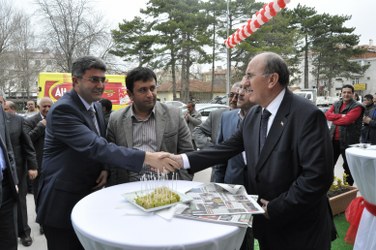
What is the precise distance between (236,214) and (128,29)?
80.7 feet

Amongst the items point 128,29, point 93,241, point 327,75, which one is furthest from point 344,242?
point 327,75

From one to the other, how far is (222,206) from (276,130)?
23.0 inches

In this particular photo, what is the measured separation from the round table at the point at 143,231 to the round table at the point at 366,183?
6.25 ft

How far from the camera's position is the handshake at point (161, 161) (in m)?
2.22

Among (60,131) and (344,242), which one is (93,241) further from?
(344,242)

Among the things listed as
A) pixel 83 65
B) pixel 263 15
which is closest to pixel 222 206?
pixel 83 65

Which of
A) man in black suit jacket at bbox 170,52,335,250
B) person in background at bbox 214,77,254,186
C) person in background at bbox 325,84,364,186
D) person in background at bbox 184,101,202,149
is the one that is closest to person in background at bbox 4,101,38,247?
person in background at bbox 214,77,254,186

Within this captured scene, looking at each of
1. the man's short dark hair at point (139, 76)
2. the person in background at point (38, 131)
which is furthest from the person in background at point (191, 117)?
the man's short dark hair at point (139, 76)

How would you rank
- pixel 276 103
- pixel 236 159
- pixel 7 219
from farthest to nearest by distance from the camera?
pixel 236 159 < pixel 7 219 < pixel 276 103

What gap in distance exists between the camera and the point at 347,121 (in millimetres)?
5711

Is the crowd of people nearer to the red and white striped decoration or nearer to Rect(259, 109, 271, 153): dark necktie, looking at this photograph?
Rect(259, 109, 271, 153): dark necktie

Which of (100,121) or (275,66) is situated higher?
(275,66)

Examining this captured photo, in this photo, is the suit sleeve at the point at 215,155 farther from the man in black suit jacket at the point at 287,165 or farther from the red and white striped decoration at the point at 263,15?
the red and white striped decoration at the point at 263,15

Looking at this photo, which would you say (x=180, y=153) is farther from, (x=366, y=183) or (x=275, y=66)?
(x=366, y=183)
